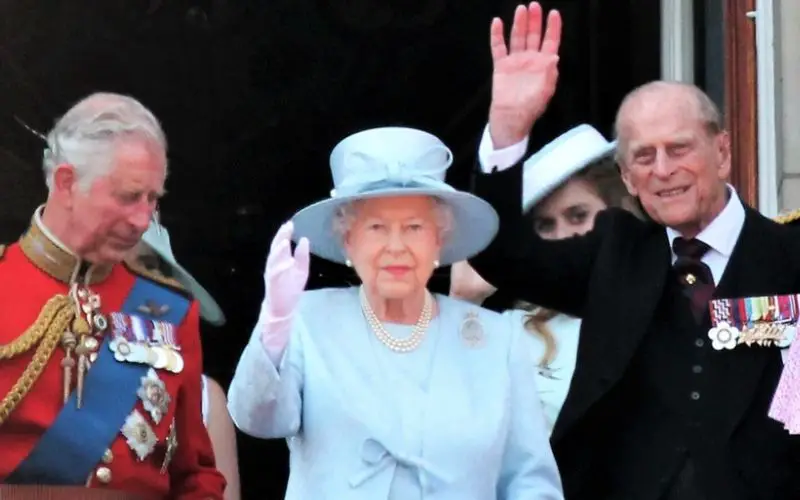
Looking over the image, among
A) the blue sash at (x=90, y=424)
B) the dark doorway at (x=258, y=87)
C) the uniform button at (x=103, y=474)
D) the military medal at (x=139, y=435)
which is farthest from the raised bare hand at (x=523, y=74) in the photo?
the dark doorway at (x=258, y=87)

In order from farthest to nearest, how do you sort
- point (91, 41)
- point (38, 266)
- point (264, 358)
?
1. point (91, 41)
2. point (38, 266)
3. point (264, 358)

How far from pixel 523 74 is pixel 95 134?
79 centimetres

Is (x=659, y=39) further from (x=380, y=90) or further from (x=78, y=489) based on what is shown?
(x=78, y=489)

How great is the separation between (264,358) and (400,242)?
1.13 feet

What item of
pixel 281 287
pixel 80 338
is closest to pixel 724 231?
pixel 281 287

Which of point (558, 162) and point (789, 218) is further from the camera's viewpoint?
point (558, 162)

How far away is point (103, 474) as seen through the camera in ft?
10.0

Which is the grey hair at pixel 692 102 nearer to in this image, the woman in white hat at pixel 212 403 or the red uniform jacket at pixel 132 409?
the red uniform jacket at pixel 132 409

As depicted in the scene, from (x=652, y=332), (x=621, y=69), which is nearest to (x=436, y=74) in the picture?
(x=621, y=69)

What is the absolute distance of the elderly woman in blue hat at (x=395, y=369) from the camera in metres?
3.01

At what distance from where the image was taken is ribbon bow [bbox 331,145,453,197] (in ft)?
10.2

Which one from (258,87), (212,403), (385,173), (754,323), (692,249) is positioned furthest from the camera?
(258,87)

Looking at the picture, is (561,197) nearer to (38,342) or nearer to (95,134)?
(95,134)

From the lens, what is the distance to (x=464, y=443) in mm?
3033
